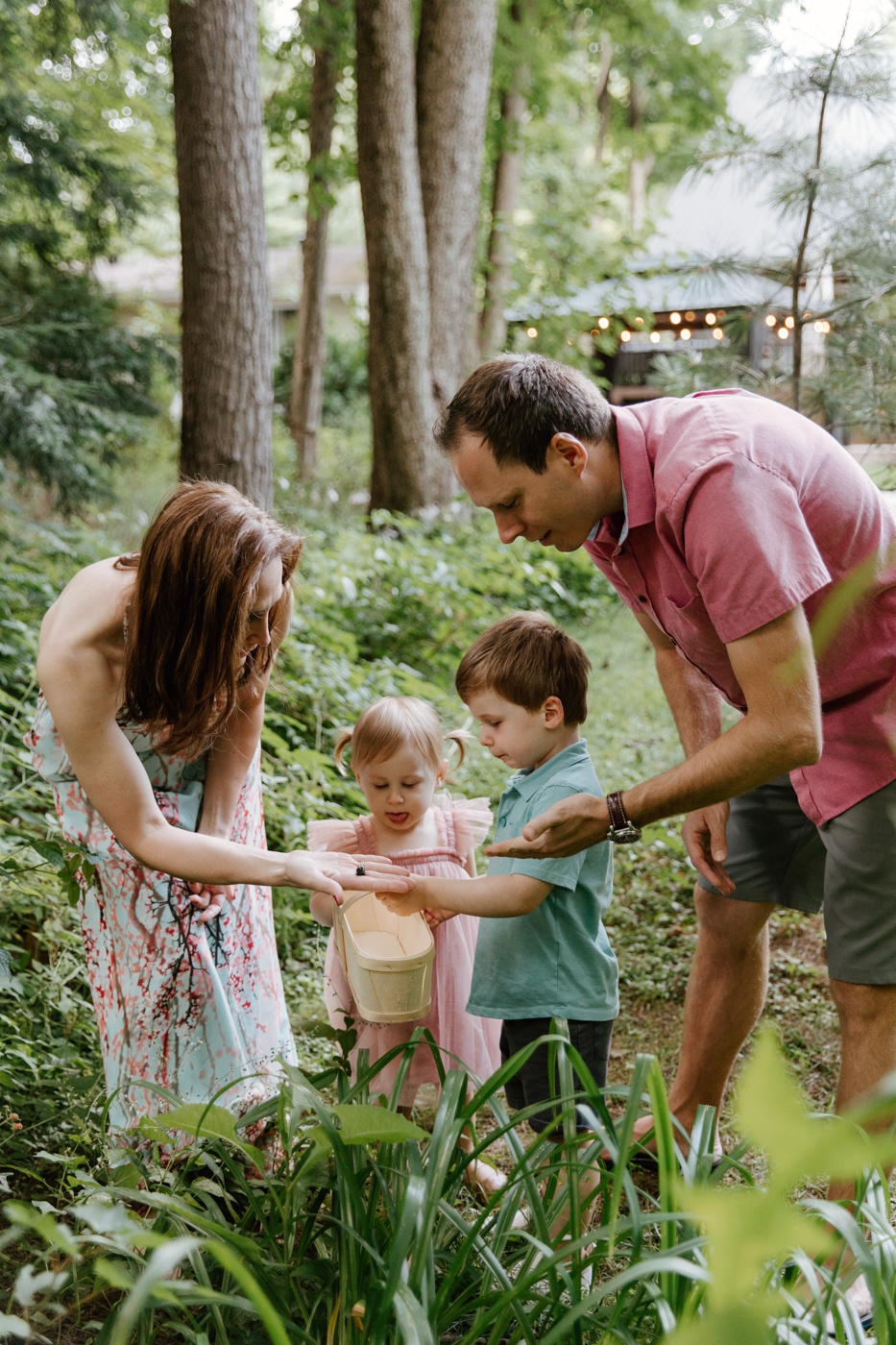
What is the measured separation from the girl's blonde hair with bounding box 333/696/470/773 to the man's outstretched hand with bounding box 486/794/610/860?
0.36m

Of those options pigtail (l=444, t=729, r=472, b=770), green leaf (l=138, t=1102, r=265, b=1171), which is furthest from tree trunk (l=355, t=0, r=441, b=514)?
green leaf (l=138, t=1102, r=265, b=1171)

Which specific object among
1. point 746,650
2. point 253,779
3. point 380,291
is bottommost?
point 253,779

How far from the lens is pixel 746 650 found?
1633 mm

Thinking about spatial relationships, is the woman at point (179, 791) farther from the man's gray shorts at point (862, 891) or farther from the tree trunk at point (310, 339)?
the tree trunk at point (310, 339)

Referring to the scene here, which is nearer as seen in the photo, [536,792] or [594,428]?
[594,428]

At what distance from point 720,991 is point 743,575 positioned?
3.87 ft

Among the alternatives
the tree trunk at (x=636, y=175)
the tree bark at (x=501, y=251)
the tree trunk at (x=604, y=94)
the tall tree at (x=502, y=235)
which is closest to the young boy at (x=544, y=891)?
the tall tree at (x=502, y=235)

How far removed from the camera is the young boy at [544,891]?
204 cm

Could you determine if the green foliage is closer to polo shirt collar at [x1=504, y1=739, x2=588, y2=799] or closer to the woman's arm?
the woman's arm

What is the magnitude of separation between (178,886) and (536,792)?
693 millimetres

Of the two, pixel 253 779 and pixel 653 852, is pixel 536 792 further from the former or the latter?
pixel 653 852

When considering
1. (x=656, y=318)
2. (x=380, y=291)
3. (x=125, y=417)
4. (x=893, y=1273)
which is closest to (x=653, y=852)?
(x=893, y=1273)

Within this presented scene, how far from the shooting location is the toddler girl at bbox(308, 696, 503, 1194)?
2180mm

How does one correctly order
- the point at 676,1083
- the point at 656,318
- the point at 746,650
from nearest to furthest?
1. the point at 746,650
2. the point at 676,1083
3. the point at 656,318
